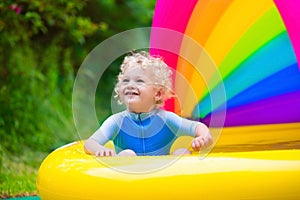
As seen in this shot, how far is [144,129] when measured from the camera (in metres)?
3.31

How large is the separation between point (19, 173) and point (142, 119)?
6.29 ft

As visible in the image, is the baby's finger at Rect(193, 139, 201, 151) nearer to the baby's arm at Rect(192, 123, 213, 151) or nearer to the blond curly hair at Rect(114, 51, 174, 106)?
the baby's arm at Rect(192, 123, 213, 151)

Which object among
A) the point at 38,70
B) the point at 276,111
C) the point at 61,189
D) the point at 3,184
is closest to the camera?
the point at 61,189

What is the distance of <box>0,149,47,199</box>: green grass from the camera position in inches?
173

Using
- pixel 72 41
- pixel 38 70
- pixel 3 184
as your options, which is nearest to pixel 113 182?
pixel 3 184

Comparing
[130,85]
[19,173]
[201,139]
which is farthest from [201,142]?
[19,173]

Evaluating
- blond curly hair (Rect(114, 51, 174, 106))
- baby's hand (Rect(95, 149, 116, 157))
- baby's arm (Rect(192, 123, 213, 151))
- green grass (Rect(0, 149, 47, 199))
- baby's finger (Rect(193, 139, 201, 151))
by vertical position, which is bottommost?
green grass (Rect(0, 149, 47, 199))

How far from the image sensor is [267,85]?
389 cm

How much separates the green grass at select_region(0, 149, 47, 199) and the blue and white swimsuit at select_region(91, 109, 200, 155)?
123 centimetres

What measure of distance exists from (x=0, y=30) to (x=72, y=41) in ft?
4.27

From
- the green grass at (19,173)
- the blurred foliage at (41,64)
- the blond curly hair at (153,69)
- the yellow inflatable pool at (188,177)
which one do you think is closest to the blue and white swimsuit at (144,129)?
the blond curly hair at (153,69)

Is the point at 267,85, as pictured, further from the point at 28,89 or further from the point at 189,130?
the point at 28,89

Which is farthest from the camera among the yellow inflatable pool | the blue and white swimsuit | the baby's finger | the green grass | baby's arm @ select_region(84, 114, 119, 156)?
the green grass

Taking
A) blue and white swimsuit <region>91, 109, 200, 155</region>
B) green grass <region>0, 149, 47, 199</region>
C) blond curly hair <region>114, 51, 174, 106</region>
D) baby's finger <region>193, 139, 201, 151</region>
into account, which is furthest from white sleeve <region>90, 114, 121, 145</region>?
green grass <region>0, 149, 47, 199</region>
